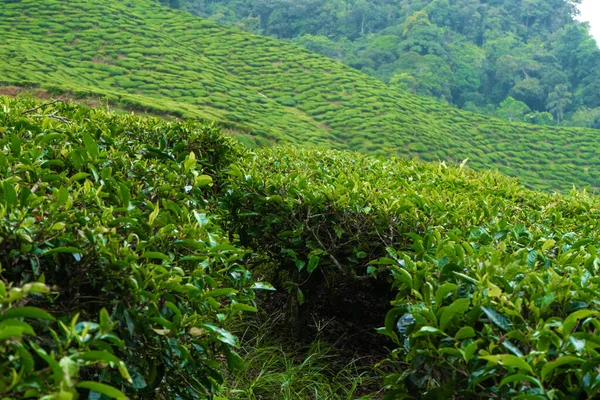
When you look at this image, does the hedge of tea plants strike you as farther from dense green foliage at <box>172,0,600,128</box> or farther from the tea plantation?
dense green foliage at <box>172,0,600,128</box>

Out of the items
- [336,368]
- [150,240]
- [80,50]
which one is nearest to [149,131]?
[336,368]

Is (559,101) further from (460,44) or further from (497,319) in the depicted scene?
(497,319)

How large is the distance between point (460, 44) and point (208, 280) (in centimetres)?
3457

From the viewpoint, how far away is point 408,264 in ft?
5.23

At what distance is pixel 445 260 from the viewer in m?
1.53

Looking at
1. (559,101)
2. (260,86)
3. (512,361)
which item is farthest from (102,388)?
(559,101)

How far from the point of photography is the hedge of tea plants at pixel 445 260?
1.15 m

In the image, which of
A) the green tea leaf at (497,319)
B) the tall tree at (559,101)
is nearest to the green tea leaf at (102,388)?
the green tea leaf at (497,319)

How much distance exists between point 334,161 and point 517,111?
90.7 ft

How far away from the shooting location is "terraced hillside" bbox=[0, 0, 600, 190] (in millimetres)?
15203

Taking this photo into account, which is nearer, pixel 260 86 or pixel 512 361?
pixel 512 361

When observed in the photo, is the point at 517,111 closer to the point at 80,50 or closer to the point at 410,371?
the point at 80,50

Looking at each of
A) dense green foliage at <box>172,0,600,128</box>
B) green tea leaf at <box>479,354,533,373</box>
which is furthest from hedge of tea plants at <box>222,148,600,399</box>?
dense green foliage at <box>172,0,600,128</box>

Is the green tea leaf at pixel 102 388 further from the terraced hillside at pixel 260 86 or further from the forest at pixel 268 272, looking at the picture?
the terraced hillside at pixel 260 86
